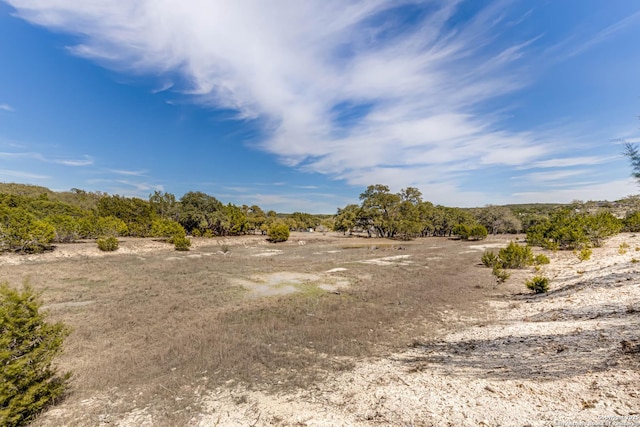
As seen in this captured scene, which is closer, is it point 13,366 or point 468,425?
point 468,425

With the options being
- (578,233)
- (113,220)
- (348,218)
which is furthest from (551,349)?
(348,218)

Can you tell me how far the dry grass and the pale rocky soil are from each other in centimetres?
71

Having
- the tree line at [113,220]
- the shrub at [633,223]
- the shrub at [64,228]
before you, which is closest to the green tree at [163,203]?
the tree line at [113,220]

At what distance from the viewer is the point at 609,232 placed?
97.0 ft

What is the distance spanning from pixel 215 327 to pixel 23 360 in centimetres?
561

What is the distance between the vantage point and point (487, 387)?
5.18m

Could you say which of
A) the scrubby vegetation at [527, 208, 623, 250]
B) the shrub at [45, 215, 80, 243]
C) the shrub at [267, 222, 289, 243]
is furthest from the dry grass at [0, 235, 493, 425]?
the shrub at [267, 222, 289, 243]

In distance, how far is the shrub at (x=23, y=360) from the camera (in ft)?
15.0

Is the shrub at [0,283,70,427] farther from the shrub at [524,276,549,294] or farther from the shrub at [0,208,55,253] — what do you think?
the shrub at [0,208,55,253]

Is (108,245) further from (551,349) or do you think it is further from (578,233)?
(578,233)

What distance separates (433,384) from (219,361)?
17.1 ft

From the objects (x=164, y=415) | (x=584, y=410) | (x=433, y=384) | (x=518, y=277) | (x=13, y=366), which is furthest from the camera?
(x=518, y=277)

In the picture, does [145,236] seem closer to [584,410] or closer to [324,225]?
[324,225]

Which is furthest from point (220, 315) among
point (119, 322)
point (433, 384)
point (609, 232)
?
point (609, 232)
